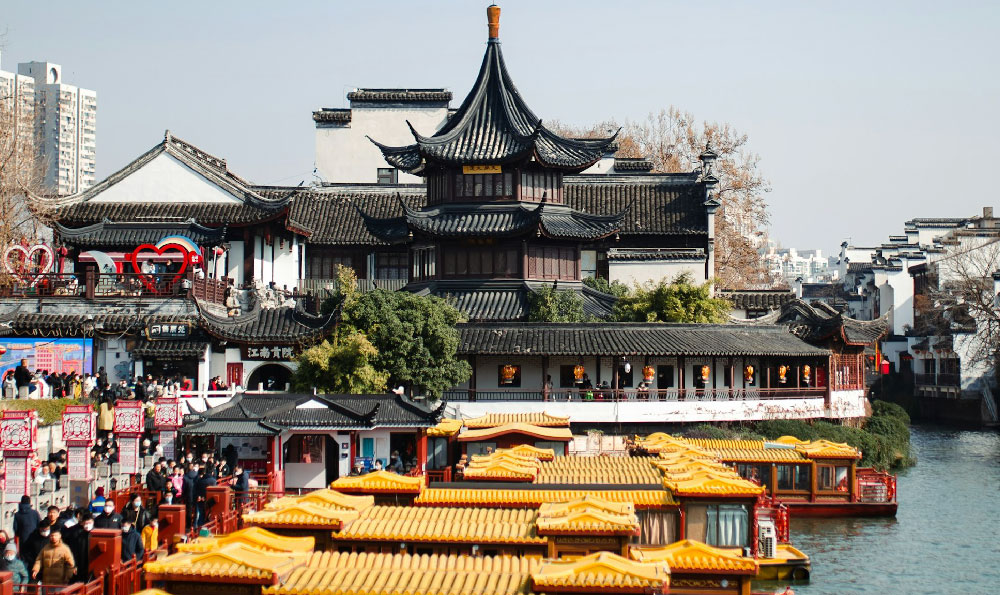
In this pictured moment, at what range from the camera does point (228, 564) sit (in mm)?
14844

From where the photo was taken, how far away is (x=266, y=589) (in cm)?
1446

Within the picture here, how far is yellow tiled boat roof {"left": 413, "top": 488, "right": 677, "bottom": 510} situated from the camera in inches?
872

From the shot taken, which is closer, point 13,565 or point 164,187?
point 13,565

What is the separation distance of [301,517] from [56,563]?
3.72 metres

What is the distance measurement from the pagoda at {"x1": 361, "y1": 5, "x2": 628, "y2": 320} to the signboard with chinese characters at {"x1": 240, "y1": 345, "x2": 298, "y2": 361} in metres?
7.93

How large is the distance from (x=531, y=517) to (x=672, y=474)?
A: 6.56 m

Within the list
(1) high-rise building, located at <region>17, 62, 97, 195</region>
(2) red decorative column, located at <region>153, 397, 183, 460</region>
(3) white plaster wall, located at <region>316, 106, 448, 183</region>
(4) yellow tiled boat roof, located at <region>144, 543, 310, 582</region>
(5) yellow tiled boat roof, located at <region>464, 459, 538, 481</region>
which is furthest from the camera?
(1) high-rise building, located at <region>17, 62, 97, 195</region>

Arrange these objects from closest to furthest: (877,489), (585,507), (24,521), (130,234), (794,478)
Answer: (24,521)
(585,507)
(794,478)
(877,489)
(130,234)

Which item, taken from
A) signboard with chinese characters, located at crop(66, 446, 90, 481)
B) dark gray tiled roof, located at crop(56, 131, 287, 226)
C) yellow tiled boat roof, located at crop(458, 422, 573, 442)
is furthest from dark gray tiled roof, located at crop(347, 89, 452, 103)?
signboard with chinese characters, located at crop(66, 446, 90, 481)

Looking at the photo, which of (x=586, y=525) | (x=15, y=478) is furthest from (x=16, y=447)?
(x=586, y=525)

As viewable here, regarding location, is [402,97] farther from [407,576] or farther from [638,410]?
[407,576]

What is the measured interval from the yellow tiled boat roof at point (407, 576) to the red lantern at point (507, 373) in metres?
28.5

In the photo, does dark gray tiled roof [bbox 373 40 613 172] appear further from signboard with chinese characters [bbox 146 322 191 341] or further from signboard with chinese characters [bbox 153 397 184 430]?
signboard with chinese characters [bbox 153 397 184 430]

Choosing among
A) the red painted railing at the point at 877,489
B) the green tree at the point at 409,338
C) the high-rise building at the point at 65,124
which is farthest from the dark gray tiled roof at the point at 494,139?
the high-rise building at the point at 65,124
